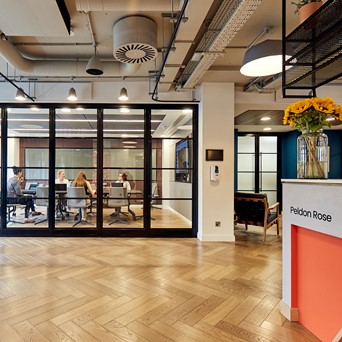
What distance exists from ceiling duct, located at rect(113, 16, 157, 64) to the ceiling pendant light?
1.17 m

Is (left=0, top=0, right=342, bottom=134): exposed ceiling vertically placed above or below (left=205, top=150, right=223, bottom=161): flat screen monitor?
above

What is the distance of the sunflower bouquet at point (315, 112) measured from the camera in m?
2.27

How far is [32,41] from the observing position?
13.3 feet

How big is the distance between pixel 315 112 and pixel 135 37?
217 centimetres

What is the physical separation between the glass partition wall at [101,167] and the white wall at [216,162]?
37cm

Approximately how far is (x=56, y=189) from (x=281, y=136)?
7.28m

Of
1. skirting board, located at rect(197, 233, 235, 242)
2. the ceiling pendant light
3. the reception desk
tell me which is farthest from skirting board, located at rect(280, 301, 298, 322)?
skirting board, located at rect(197, 233, 235, 242)

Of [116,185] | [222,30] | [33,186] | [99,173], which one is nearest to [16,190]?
[33,186]

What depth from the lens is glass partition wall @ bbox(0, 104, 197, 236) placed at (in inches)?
219

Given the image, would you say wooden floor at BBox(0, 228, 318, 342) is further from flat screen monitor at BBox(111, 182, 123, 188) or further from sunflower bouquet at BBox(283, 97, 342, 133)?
sunflower bouquet at BBox(283, 97, 342, 133)

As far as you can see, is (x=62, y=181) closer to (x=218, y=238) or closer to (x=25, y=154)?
(x=25, y=154)

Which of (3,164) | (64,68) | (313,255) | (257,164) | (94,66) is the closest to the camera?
(313,255)

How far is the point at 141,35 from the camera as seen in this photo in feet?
10.4

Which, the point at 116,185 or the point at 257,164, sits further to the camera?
the point at 257,164
